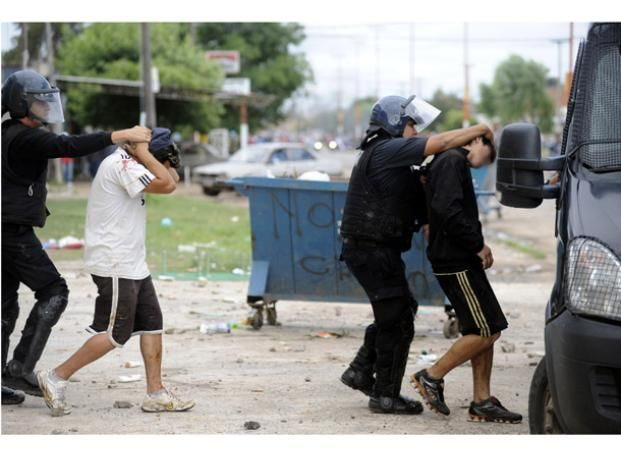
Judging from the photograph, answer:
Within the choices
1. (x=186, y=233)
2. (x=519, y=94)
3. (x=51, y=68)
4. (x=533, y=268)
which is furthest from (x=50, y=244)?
(x=519, y=94)

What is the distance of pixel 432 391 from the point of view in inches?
253

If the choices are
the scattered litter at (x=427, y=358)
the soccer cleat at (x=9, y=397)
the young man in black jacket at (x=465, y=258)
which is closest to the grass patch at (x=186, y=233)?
the scattered litter at (x=427, y=358)

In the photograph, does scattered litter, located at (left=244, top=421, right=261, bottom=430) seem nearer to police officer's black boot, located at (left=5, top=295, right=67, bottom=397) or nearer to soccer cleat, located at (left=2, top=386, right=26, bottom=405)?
police officer's black boot, located at (left=5, top=295, right=67, bottom=397)

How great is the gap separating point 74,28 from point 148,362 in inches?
1412

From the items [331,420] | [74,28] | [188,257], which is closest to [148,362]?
[331,420]

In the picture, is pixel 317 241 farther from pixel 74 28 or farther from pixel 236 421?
pixel 74 28

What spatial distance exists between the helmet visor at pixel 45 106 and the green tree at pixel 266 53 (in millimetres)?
49430

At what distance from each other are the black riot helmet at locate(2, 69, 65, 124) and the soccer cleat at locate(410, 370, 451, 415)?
8.61ft

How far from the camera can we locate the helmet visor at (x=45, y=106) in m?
6.52

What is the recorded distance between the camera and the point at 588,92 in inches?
220

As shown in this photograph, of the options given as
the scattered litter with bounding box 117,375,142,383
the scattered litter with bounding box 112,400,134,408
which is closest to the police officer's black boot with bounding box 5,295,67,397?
the scattered litter with bounding box 112,400,134,408

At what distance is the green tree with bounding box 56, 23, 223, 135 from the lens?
37406 mm

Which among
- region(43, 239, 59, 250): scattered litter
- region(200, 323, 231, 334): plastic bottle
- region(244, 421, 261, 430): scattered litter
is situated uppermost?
region(244, 421, 261, 430): scattered litter

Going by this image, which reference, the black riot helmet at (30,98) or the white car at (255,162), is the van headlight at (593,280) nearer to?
the black riot helmet at (30,98)
